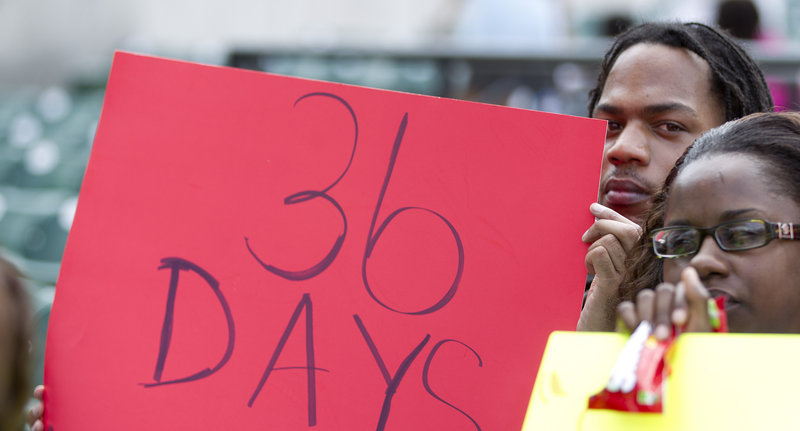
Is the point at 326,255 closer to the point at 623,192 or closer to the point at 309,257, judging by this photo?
the point at 309,257

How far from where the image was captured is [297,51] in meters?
4.11

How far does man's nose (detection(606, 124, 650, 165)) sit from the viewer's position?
1305 millimetres

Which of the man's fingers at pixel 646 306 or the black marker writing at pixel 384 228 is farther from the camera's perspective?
the black marker writing at pixel 384 228

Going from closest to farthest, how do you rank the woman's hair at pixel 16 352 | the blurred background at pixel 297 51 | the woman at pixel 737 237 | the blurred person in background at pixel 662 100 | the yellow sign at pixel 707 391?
1. the yellow sign at pixel 707 391
2. the woman at pixel 737 237
3. the woman's hair at pixel 16 352
4. the blurred person in background at pixel 662 100
5. the blurred background at pixel 297 51

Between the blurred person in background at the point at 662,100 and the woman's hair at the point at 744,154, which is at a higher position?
the blurred person in background at the point at 662,100

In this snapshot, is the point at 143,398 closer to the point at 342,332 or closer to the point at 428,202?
the point at 342,332

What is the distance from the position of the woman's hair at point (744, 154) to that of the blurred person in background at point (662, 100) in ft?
0.56

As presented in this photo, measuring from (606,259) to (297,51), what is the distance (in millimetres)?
3253

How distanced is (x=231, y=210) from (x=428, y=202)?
0.86ft

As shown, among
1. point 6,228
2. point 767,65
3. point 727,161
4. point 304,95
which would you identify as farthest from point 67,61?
point 727,161

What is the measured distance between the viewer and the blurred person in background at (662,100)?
1314 millimetres

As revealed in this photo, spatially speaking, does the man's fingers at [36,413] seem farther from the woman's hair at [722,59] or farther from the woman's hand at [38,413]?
the woman's hair at [722,59]

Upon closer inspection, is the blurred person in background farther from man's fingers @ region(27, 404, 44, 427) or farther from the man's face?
man's fingers @ region(27, 404, 44, 427)

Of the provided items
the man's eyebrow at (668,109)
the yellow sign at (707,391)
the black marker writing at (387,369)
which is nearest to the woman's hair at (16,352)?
the black marker writing at (387,369)
